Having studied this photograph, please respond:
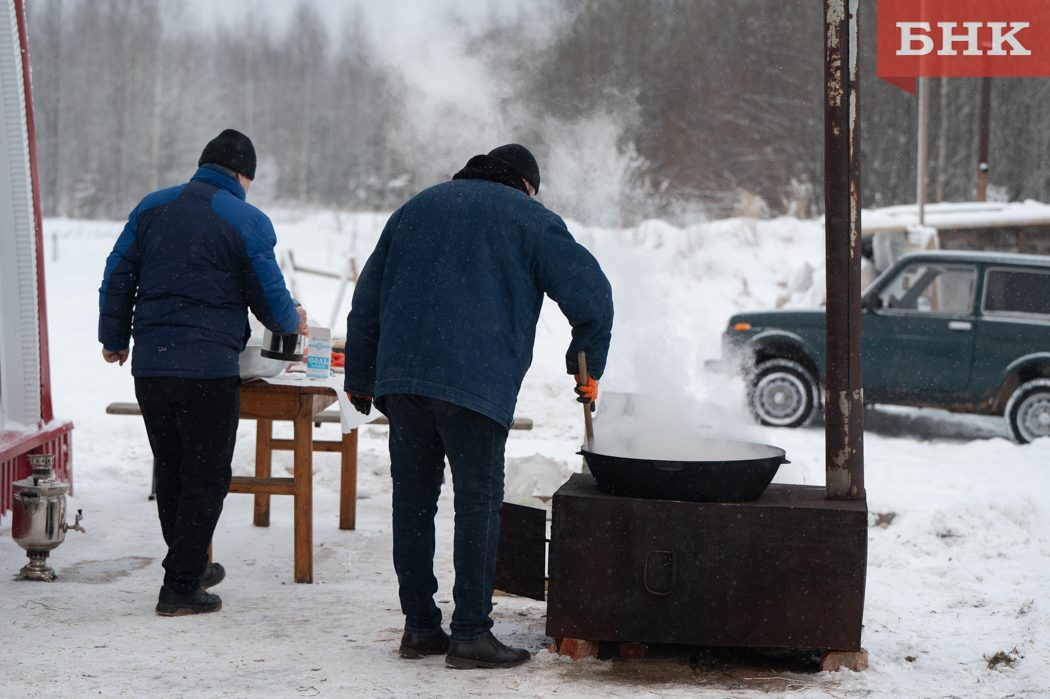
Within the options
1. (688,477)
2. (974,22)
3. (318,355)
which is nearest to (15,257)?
(318,355)

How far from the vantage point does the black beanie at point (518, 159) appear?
330 cm

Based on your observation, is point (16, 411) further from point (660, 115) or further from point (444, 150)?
point (660, 115)

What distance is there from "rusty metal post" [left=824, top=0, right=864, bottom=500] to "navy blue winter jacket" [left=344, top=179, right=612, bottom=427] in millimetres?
899

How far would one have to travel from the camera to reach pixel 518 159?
3.31 metres

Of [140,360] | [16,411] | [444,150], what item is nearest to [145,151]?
[444,150]

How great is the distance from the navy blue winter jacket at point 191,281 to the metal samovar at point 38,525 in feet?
2.93

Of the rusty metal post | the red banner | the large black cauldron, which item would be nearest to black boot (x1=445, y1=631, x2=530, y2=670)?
the large black cauldron

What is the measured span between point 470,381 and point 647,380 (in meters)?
1.25

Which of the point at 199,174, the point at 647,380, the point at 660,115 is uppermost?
the point at 660,115

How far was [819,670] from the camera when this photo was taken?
3.18m

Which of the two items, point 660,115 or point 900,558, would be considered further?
point 660,115

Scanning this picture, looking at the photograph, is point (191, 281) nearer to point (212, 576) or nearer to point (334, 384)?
point (334, 384)

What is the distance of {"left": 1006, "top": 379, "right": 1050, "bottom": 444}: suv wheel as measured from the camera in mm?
8469

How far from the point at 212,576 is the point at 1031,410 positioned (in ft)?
24.7
